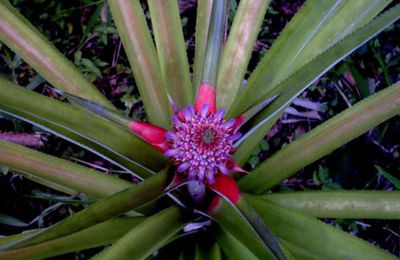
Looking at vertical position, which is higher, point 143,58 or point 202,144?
point 143,58

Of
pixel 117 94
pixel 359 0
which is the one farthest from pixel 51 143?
pixel 359 0

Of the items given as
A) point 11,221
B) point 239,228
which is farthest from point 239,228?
point 11,221

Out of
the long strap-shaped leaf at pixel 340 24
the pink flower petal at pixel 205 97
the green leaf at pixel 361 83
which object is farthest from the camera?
the green leaf at pixel 361 83

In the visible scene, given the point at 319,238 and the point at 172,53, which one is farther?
the point at 172,53

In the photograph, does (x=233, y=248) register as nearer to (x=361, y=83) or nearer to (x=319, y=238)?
(x=319, y=238)

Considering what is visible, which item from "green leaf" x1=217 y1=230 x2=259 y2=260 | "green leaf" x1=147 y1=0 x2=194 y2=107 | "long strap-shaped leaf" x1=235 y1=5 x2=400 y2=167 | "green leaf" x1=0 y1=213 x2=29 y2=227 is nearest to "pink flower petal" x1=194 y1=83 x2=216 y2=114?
"long strap-shaped leaf" x1=235 y1=5 x2=400 y2=167

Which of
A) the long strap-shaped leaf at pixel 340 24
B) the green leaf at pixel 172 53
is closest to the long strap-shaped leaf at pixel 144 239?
the green leaf at pixel 172 53

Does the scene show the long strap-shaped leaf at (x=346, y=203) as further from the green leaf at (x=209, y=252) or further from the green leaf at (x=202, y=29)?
the green leaf at (x=202, y=29)
